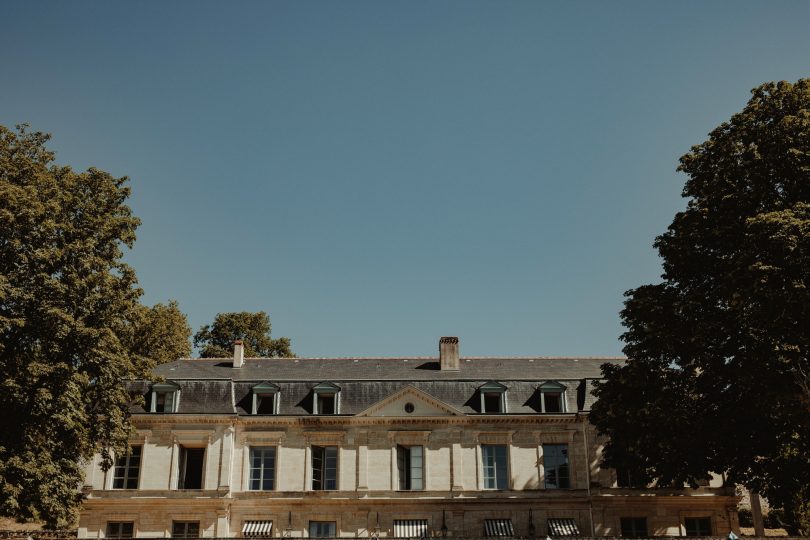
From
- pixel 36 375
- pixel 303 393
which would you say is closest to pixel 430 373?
pixel 303 393

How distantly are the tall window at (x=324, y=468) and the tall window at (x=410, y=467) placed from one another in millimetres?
2953

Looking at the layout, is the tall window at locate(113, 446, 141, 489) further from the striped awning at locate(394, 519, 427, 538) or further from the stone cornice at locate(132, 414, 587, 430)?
the striped awning at locate(394, 519, 427, 538)

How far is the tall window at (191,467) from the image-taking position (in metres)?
31.3

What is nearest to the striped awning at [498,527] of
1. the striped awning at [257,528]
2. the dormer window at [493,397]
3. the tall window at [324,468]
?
the dormer window at [493,397]

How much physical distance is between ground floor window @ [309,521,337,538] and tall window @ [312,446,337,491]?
1473mm

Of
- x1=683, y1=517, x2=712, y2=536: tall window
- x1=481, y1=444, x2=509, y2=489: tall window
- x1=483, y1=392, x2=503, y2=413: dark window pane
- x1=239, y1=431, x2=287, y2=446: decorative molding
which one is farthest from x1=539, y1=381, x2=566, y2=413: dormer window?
x1=239, y1=431, x2=287, y2=446: decorative molding

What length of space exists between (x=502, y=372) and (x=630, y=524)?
8935 millimetres

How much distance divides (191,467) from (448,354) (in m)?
13.3

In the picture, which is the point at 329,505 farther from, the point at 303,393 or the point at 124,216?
the point at 124,216

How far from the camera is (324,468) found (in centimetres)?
3170

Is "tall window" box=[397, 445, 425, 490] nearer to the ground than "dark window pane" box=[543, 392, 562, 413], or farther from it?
nearer to the ground

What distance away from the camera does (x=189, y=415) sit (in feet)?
103

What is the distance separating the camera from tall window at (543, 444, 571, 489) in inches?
1241

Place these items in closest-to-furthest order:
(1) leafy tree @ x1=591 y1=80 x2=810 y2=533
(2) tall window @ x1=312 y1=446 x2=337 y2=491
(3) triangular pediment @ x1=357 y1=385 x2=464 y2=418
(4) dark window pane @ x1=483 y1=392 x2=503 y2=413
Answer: (1) leafy tree @ x1=591 y1=80 x2=810 y2=533 → (2) tall window @ x1=312 y1=446 x2=337 y2=491 → (3) triangular pediment @ x1=357 y1=385 x2=464 y2=418 → (4) dark window pane @ x1=483 y1=392 x2=503 y2=413
